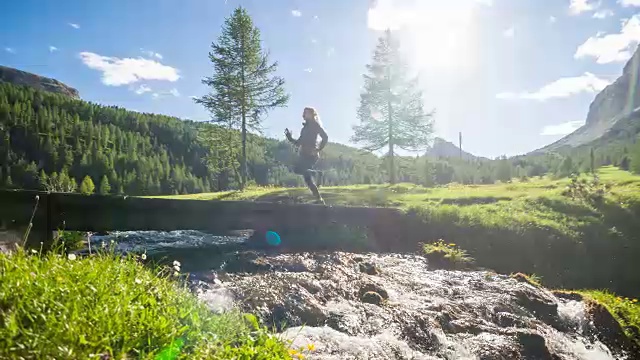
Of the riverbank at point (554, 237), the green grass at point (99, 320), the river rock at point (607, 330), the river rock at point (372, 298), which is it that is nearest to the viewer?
the green grass at point (99, 320)

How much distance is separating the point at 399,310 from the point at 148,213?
4837mm

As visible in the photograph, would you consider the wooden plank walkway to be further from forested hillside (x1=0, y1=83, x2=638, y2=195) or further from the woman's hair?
forested hillside (x1=0, y1=83, x2=638, y2=195)

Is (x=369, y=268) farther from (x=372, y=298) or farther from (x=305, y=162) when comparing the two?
(x=305, y=162)

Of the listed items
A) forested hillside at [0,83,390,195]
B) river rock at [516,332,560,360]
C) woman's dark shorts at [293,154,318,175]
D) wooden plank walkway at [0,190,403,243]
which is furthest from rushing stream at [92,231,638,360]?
forested hillside at [0,83,390,195]

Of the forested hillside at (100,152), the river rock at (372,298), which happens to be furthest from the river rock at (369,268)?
the forested hillside at (100,152)

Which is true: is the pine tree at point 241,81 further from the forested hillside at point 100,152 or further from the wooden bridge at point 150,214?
the forested hillside at point 100,152

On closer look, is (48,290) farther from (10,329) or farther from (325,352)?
(325,352)

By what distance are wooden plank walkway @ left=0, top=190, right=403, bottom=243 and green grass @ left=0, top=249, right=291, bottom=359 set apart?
2.98m

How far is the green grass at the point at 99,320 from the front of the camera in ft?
7.06

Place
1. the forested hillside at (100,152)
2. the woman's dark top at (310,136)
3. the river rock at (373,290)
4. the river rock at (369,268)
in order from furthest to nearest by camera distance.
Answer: the forested hillside at (100,152)
the woman's dark top at (310,136)
the river rock at (369,268)
the river rock at (373,290)

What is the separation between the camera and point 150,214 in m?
7.50

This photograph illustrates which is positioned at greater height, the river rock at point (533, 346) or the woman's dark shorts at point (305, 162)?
the woman's dark shorts at point (305, 162)

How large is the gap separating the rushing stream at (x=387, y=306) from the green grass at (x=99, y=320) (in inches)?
52.6

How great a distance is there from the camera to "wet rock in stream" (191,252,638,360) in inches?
191
